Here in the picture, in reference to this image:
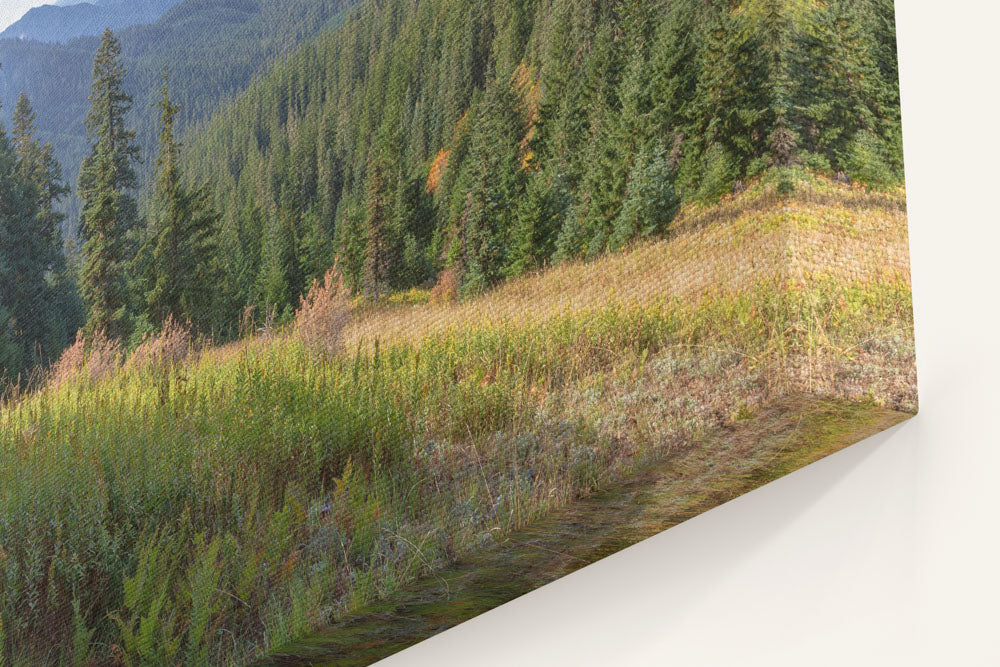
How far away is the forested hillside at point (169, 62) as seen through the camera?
3211mm

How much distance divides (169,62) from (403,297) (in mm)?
1305

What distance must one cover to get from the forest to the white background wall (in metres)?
0.61

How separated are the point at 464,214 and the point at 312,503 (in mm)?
1502

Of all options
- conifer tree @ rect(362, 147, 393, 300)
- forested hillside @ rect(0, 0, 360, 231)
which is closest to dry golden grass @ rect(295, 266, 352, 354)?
conifer tree @ rect(362, 147, 393, 300)

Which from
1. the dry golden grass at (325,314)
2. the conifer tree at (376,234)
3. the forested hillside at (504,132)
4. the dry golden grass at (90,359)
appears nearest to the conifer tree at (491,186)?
the forested hillside at (504,132)

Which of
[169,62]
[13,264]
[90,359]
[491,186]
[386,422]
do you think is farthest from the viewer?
[491,186]

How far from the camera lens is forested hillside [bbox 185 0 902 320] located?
379cm

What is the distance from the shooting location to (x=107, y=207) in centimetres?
326

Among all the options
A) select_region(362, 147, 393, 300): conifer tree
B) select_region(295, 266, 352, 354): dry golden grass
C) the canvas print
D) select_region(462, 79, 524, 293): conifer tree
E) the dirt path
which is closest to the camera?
the canvas print

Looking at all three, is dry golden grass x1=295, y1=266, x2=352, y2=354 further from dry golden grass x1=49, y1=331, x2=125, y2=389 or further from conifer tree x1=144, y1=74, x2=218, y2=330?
dry golden grass x1=49, y1=331, x2=125, y2=389

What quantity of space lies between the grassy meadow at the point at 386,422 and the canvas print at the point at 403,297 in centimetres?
1

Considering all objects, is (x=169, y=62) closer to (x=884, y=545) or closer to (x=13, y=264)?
(x=13, y=264)

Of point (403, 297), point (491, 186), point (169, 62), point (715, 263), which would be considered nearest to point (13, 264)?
point (169, 62)

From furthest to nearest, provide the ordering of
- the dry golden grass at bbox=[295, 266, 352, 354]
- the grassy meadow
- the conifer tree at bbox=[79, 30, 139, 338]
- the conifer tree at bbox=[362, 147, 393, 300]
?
the conifer tree at bbox=[362, 147, 393, 300] < the dry golden grass at bbox=[295, 266, 352, 354] < the conifer tree at bbox=[79, 30, 139, 338] < the grassy meadow
